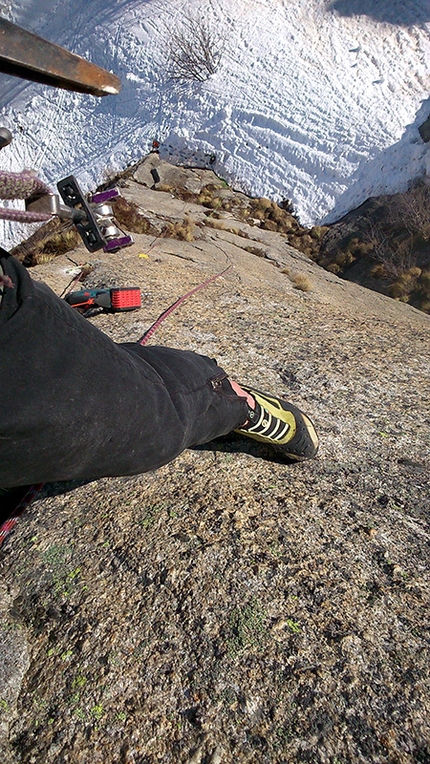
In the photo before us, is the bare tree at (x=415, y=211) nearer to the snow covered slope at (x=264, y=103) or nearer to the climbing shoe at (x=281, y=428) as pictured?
the snow covered slope at (x=264, y=103)

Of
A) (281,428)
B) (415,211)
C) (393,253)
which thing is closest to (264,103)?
(415,211)

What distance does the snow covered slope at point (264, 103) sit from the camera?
16469 millimetres

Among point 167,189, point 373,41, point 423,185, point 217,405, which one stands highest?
point 373,41

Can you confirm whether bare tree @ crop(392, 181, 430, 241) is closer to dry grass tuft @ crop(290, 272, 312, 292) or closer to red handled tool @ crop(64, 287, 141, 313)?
dry grass tuft @ crop(290, 272, 312, 292)

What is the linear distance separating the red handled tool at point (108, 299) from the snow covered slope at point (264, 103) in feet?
42.9

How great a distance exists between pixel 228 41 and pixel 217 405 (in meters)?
22.8

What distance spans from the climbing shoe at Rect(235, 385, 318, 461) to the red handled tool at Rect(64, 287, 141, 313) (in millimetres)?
2095

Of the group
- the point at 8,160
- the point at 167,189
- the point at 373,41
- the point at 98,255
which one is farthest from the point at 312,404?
the point at 8,160

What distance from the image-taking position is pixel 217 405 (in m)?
2.01

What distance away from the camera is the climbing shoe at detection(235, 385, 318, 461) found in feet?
7.73

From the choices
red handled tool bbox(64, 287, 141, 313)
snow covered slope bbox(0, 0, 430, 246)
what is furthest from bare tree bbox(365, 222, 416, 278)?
red handled tool bbox(64, 287, 141, 313)

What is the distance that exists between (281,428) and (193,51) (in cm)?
2151

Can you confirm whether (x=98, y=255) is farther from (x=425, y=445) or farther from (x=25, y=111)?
(x=25, y=111)

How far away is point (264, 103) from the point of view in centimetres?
1784
